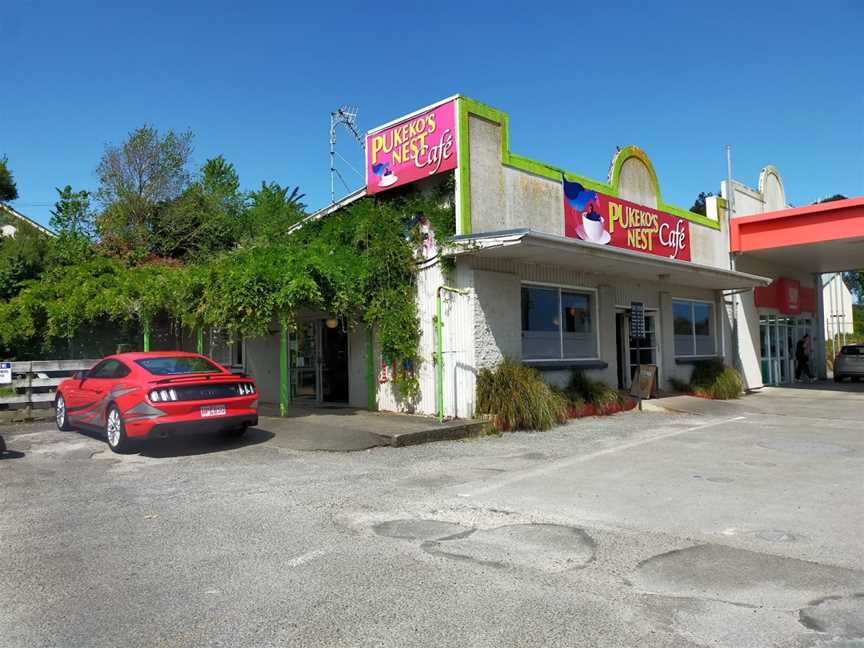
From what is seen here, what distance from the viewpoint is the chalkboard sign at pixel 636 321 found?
1712 cm

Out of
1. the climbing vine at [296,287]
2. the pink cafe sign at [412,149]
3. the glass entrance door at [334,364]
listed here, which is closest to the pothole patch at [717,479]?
the climbing vine at [296,287]

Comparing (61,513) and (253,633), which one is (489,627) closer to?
(253,633)

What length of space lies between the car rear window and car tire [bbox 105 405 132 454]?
76cm

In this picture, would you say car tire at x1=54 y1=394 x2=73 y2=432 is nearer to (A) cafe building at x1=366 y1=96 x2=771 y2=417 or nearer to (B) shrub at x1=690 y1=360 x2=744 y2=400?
(A) cafe building at x1=366 y1=96 x2=771 y2=417

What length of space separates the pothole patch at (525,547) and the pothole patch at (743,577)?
1.80ft

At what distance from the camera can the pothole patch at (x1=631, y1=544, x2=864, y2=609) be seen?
4.34m

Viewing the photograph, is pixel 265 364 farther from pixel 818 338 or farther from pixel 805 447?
pixel 818 338

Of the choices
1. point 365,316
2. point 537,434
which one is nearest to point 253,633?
point 537,434

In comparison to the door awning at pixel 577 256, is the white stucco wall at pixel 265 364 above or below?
below

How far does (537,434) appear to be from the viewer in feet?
39.5

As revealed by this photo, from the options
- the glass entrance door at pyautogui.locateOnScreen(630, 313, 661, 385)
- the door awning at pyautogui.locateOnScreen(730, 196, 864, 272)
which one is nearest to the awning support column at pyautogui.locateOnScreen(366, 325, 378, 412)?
the glass entrance door at pyautogui.locateOnScreen(630, 313, 661, 385)

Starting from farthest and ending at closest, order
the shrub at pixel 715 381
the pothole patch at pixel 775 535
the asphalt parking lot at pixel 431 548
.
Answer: the shrub at pixel 715 381, the pothole patch at pixel 775 535, the asphalt parking lot at pixel 431 548

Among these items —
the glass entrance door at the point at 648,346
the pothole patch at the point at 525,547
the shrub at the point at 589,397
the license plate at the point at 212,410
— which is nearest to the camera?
the pothole patch at the point at 525,547

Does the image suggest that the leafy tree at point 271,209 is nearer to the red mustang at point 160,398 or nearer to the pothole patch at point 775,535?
the red mustang at point 160,398
